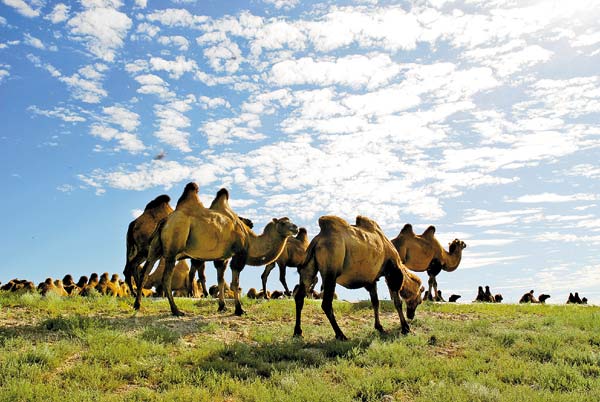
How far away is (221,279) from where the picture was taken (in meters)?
15.6

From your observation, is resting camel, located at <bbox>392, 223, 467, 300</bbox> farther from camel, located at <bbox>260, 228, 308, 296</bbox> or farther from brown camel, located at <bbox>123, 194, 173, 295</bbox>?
brown camel, located at <bbox>123, 194, 173, 295</bbox>

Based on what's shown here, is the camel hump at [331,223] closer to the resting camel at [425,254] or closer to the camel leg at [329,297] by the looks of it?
the camel leg at [329,297]

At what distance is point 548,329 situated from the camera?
14391 millimetres

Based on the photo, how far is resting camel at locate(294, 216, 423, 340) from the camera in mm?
11797

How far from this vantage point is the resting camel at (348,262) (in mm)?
11797

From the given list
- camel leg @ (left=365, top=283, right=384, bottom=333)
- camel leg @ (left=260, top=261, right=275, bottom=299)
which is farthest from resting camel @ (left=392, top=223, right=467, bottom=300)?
camel leg @ (left=365, top=283, right=384, bottom=333)

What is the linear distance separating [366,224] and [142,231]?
292 inches

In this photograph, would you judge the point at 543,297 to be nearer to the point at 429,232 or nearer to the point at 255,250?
the point at 429,232

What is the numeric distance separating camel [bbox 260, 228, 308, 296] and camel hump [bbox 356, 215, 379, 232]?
34.9ft

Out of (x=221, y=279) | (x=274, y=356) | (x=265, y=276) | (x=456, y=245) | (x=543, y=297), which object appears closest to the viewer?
(x=274, y=356)

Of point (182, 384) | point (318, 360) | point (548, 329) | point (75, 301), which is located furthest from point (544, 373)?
point (75, 301)

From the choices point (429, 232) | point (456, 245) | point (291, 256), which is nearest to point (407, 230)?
point (429, 232)

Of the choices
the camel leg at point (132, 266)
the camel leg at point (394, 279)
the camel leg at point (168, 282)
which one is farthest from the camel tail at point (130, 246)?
the camel leg at point (394, 279)

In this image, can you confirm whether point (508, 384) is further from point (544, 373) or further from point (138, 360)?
point (138, 360)
